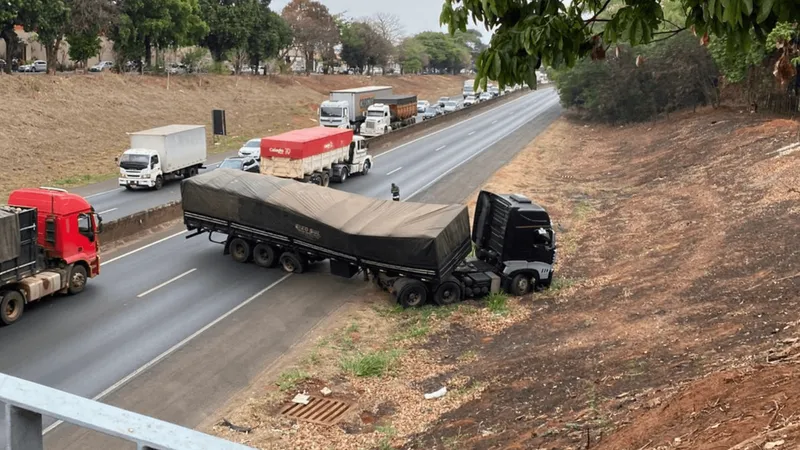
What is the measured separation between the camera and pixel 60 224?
62.0 ft

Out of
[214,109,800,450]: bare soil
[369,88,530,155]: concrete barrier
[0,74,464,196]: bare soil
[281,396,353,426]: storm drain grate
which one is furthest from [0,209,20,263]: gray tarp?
[369,88,530,155]: concrete barrier

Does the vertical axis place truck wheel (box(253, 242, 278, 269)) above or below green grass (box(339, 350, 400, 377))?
above

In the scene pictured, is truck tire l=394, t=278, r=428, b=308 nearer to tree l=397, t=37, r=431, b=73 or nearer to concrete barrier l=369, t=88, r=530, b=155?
concrete barrier l=369, t=88, r=530, b=155

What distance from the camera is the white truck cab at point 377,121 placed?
187ft

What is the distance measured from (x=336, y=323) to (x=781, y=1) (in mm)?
14317

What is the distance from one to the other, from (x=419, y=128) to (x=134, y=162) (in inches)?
1295

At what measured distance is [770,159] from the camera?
103ft

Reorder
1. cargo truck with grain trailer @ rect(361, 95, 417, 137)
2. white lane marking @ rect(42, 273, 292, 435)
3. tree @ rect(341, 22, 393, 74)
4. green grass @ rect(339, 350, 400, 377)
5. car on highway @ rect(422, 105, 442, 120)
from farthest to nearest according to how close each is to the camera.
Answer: tree @ rect(341, 22, 393, 74) < car on highway @ rect(422, 105, 442, 120) < cargo truck with grain trailer @ rect(361, 95, 417, 137) < green grass @ rect(339, 350, 400, 377) < white lane marking @ rect(42, 273, 292, 435)

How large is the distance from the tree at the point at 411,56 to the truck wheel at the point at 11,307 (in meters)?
128

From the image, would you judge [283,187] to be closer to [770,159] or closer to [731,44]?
[731,44]

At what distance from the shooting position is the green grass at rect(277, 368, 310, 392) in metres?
14.6

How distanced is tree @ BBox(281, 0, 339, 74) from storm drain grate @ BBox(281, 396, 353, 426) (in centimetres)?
9775

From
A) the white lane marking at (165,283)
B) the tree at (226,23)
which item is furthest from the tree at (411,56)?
the white lane marking at (165,283)

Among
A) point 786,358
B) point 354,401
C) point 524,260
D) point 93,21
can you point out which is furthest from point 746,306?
point 93,21
